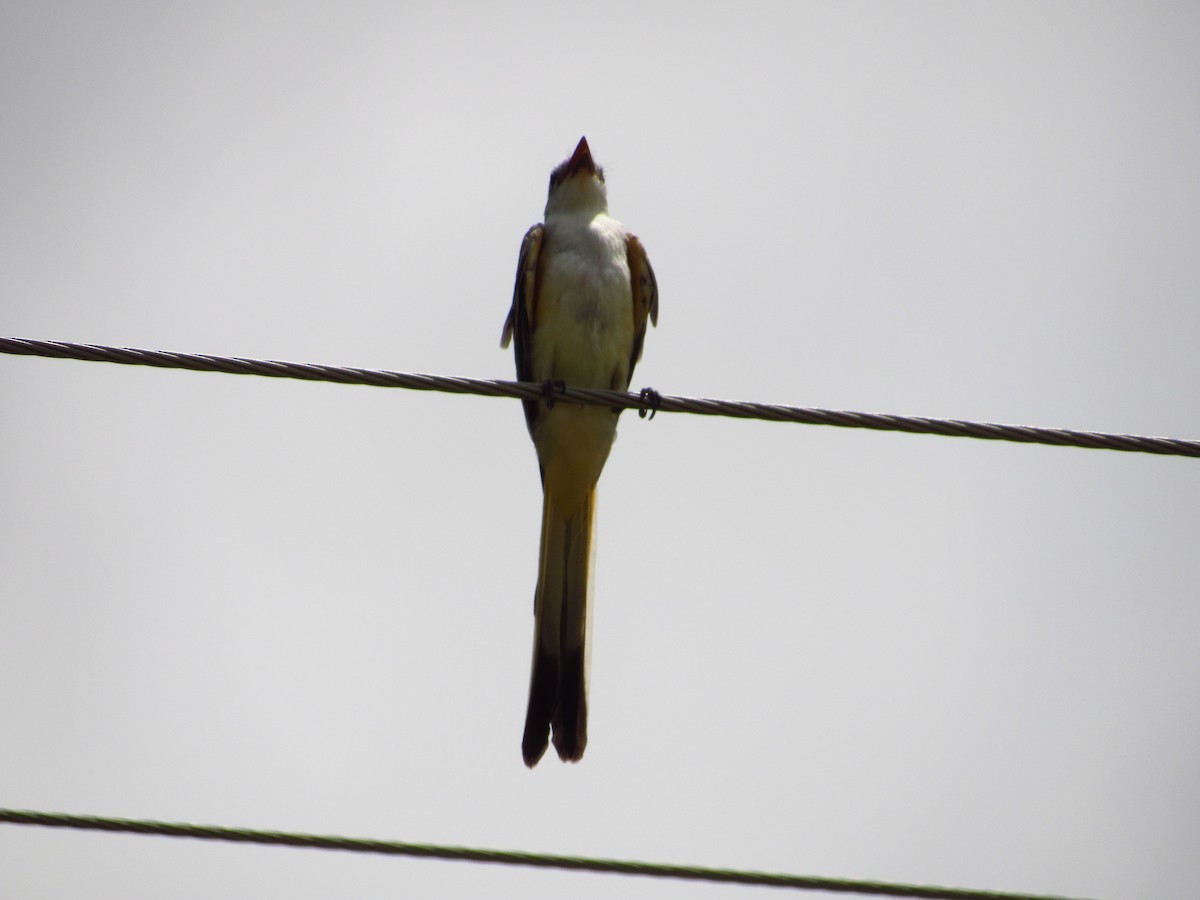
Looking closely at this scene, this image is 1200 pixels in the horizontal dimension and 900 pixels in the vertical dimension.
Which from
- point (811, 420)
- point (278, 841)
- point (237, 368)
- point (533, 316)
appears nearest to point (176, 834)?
point (278, 841)

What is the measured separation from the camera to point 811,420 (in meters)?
3.66

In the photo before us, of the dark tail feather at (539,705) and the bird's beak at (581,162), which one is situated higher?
the bird's beak at (581,162)

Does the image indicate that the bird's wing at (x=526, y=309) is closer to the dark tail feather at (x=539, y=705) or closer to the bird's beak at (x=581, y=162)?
the bird's beak at (x=581, y=162)

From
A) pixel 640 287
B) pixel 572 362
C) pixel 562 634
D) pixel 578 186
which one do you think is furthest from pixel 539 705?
pixel 578 186

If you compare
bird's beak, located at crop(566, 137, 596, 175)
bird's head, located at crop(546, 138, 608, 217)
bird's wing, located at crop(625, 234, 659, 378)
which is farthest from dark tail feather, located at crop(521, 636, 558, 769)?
bird's beak, located at crop(566, 137, 596, 175)

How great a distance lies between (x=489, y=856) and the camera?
318 cm

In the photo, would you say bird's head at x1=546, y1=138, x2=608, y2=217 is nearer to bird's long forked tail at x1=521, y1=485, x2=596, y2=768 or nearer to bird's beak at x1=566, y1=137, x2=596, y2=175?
bird's beak at x1=566, y1=137, x2=596, y2=175

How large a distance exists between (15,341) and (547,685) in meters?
2.63

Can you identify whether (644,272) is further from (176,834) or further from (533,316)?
(176,834)

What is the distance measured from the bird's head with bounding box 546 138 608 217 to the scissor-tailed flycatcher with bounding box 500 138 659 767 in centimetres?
46

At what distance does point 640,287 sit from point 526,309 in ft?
1.95

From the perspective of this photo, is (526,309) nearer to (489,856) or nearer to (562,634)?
(562,634)

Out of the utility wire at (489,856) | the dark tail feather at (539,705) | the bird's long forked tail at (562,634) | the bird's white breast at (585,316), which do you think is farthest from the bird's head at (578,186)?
the utility wire at (489,856)

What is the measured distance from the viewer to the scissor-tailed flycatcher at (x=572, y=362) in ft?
17.9
